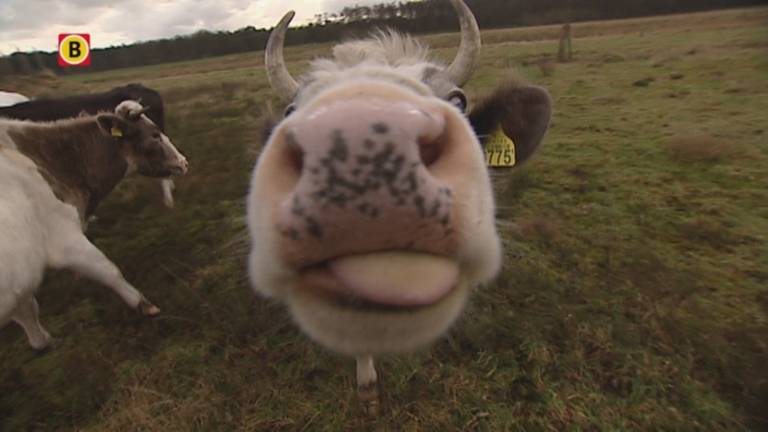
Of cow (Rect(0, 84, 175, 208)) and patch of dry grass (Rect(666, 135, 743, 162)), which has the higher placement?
cow (Rect(0, 84, 175, 208))

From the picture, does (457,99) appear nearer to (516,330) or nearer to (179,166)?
(516,330)

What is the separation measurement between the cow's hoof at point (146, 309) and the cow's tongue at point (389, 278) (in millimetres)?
3418

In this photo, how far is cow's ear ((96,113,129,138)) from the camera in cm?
432

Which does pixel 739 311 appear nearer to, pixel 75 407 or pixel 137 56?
pixel 75 407

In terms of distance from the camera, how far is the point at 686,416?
2.63 m

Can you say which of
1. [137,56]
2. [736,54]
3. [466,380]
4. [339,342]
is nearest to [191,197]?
[466,380]

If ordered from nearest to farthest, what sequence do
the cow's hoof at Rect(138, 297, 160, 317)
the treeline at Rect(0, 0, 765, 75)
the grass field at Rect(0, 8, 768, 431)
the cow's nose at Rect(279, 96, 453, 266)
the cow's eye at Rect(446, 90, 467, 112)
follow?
the cow's nose at Rect(279, 96, 453, 266), the cow's eye at Rect(446, 90, 467, 112), the grass field at Rect(0, 8, 768, 431), the cow's hoof at Rect(138, 297, 160, 317), the treeline at Rect(0, 0, 765, 75)

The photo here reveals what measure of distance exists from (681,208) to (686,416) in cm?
320

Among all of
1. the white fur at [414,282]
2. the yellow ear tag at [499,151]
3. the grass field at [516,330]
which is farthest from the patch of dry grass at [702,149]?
the white fur at [414,282]

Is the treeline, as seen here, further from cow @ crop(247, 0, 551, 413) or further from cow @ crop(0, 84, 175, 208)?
cow @ crop(247, 0, 551, 413)

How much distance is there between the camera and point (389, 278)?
1131 millimetres

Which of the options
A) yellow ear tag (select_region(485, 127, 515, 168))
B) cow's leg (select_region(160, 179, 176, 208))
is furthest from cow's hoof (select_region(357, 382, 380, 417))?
cow's leg (select_region(160, 179, 176, 208))

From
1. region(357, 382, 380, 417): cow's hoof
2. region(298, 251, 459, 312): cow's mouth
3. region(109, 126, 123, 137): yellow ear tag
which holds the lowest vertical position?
region(357, 382, 380, 417): cow's hoof

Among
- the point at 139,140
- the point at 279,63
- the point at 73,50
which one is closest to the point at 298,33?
the point at 73,50
